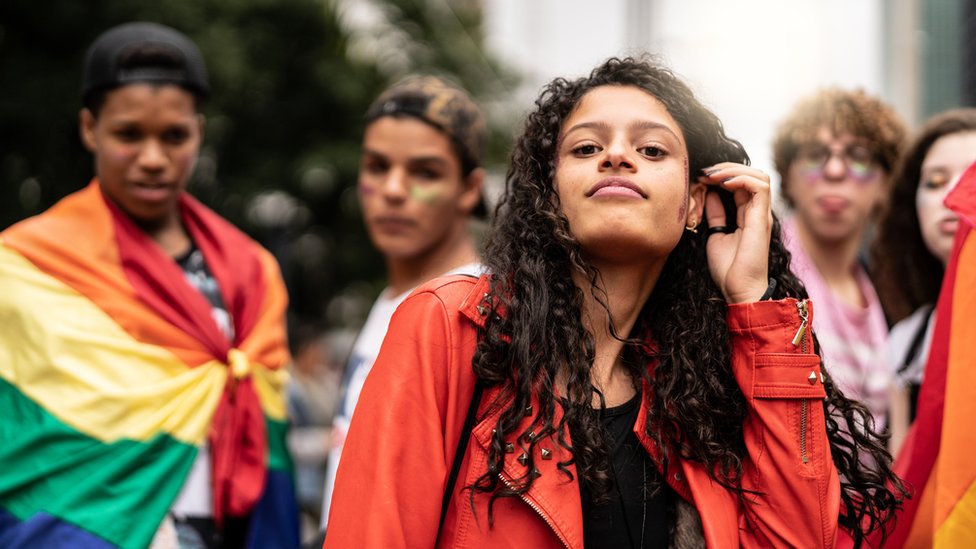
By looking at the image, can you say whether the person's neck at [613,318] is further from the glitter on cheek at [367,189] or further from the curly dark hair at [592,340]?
the glitter on cheek at [367,189]

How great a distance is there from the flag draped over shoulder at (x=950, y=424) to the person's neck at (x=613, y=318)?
86 cm

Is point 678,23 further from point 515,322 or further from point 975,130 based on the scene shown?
point 515,322

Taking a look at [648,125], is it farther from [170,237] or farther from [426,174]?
[170,237]

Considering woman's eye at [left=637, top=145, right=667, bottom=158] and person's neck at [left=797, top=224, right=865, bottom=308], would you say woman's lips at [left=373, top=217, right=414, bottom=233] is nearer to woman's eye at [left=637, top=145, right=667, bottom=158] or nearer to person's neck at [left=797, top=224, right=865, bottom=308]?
woman's eye at [left=637, top=145, right=667, bottom=158]

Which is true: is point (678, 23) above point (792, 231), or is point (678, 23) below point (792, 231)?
above

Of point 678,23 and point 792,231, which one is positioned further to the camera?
point 678,23

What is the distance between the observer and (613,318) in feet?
8.64

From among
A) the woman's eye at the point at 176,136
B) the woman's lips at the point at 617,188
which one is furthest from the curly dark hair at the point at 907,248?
the woman's eye at the point at 176,136

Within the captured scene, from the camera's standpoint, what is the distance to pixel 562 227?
99.1 inches

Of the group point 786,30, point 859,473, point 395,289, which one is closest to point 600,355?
point 859,473

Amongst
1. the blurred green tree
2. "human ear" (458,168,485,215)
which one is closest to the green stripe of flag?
"human ear" (458,168,485,215)

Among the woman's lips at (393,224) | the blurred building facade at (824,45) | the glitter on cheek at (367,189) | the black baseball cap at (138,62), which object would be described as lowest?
the woman's lips at (393,224)

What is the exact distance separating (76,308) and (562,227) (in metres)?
1.85

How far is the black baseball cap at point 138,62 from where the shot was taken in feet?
12.3
